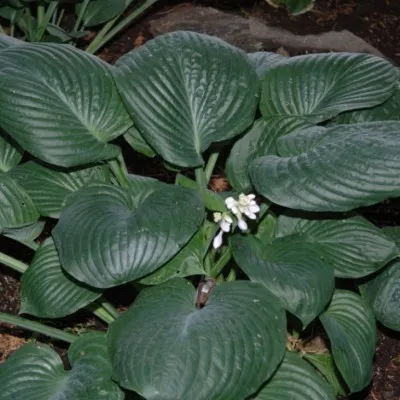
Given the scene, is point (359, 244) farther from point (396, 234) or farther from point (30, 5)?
point (30, 5)

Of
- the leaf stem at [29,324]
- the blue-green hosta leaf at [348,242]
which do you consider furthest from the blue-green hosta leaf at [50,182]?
the blue-green hosta leaf at [348,242]

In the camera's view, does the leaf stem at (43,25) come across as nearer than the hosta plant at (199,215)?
No

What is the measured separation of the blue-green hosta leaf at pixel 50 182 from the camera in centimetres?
178

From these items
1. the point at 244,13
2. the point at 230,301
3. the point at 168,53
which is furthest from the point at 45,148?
the point at 244,13

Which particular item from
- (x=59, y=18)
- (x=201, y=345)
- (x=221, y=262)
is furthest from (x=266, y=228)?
(x=59, y=18)

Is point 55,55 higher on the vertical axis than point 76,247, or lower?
higher

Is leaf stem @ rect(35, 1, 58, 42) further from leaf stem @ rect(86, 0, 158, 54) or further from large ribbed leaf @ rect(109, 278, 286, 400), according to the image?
large ribbed leaf @ rect(109, 278, 286, 400)

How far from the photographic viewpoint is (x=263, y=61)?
1958 mm

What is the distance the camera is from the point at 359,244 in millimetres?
1725

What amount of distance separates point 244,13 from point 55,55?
5.32 ft

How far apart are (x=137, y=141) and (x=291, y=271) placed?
467 mm

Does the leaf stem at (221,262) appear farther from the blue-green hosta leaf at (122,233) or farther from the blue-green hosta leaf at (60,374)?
the blue-green hosta leaf at (60,374)

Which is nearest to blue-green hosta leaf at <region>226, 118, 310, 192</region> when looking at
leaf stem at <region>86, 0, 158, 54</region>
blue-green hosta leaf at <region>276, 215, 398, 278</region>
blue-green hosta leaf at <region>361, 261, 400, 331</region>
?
blue-green hosta leaf at <region>276, 215, 398, 278</region>

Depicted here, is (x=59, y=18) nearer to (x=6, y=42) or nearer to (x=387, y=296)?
(x=6, y=42)
